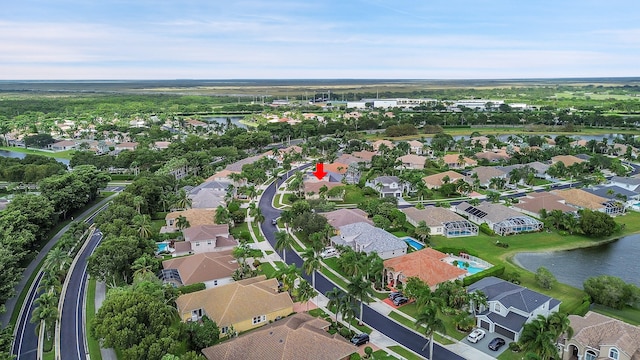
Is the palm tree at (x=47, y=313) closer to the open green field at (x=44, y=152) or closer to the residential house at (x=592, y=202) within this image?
the residential house at (x=592, y=202)

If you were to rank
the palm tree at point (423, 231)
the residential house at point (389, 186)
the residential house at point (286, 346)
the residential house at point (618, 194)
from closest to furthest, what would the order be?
the residential house at point (286, 346)
the palm tree at point (423, 231)
the residential house at point (618, 194)
the residential house at point (389, 186)

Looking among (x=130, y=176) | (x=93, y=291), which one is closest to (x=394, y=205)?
(x=93, y=291)

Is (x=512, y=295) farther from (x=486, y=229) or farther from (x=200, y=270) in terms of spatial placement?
(x=200, y=270)

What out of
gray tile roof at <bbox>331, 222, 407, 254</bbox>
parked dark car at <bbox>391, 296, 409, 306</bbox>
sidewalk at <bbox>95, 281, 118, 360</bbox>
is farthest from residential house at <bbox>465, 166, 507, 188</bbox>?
sidewalk at <bbox>95, 281, 118, 360</bbox>

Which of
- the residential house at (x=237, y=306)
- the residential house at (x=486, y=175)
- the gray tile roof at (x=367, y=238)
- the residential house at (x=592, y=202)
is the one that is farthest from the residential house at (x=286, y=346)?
the residential house at (x=486, y=175)

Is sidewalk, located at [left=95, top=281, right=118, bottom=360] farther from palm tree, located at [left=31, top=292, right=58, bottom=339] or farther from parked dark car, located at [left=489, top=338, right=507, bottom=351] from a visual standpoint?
parked dark car, located at [left=489, top=338, right=507, bottom=351]

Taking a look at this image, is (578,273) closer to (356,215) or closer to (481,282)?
(481,282)
